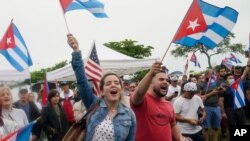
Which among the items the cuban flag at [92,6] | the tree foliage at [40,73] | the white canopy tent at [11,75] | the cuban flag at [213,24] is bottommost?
the tree foliage at [40,73]

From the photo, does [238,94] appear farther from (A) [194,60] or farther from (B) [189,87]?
(A) [194,60]

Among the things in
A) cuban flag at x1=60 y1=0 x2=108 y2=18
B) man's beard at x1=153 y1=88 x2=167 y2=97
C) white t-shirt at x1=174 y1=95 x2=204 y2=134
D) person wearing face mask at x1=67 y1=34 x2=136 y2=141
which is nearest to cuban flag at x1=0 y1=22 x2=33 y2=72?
white t-shirt at x1=174 y1=95 x2=204 y2=134

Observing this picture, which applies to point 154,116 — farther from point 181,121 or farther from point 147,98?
point 181,121

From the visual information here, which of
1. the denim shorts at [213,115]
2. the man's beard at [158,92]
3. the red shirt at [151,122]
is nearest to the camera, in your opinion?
the red shirt at [151,122]

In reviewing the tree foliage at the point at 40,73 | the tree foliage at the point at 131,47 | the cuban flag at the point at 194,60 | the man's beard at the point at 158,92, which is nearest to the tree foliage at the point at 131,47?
the tree foliage at the point at 131,47

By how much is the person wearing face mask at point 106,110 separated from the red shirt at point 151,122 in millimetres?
829

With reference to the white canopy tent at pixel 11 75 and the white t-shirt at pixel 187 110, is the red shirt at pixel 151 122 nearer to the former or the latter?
the white t-shirt at pixel 187 110

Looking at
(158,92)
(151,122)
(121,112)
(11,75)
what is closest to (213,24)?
(158,92)

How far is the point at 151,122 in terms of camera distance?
5.36 m

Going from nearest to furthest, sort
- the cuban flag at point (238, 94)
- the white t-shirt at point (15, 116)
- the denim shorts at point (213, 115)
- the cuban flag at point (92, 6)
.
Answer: the white t-shirt at point (15, 116)
the cuban flag at point (92, 6)
the cuban flag at point (238, 94)
the denim shorts at point (213, 115)

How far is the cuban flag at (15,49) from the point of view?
11828 mm

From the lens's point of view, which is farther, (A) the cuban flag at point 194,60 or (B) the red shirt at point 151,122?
(A) the cuban flag at point 194,60

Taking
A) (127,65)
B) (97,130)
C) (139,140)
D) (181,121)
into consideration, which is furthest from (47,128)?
(127,65)

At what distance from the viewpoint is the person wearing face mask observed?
4.30m
